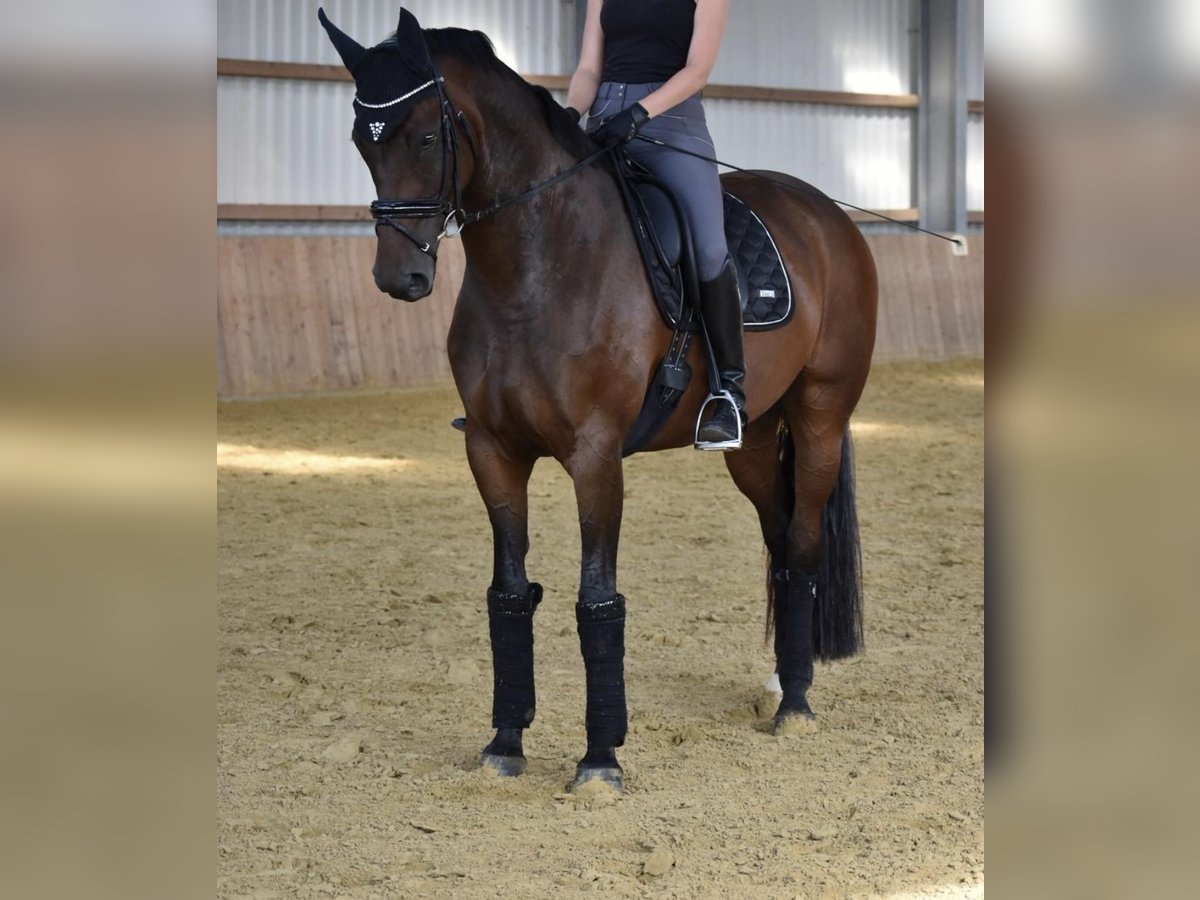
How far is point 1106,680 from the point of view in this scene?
0.78m

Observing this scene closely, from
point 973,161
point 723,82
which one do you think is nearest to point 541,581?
point 723,82

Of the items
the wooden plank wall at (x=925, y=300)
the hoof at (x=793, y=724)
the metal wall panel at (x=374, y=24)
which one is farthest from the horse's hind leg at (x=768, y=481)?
the wooden plank wall at (x=925, y=300)

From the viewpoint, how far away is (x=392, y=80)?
122 inches

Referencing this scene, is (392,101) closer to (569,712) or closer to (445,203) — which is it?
(445,203)

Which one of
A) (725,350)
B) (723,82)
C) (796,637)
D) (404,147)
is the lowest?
(796,637)

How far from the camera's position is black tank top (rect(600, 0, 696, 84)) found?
12.0 feet

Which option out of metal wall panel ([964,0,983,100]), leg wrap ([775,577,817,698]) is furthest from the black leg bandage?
metal wall panel ([964,0,983,100])

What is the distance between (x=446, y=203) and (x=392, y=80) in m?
0.30

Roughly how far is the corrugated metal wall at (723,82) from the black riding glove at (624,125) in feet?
28.2

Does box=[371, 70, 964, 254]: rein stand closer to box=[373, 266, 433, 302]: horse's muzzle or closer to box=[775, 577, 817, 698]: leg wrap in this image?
box=[373, 266, 433, 302]: horse's muzzle

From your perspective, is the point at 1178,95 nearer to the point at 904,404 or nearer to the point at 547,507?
the point at 547,507

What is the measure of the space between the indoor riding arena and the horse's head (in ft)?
4.38

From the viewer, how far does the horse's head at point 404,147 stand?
10.1 ft

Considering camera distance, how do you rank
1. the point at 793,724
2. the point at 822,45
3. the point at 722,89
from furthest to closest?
the point at 822,45 < the point at 722,89 < the point at 793,724
